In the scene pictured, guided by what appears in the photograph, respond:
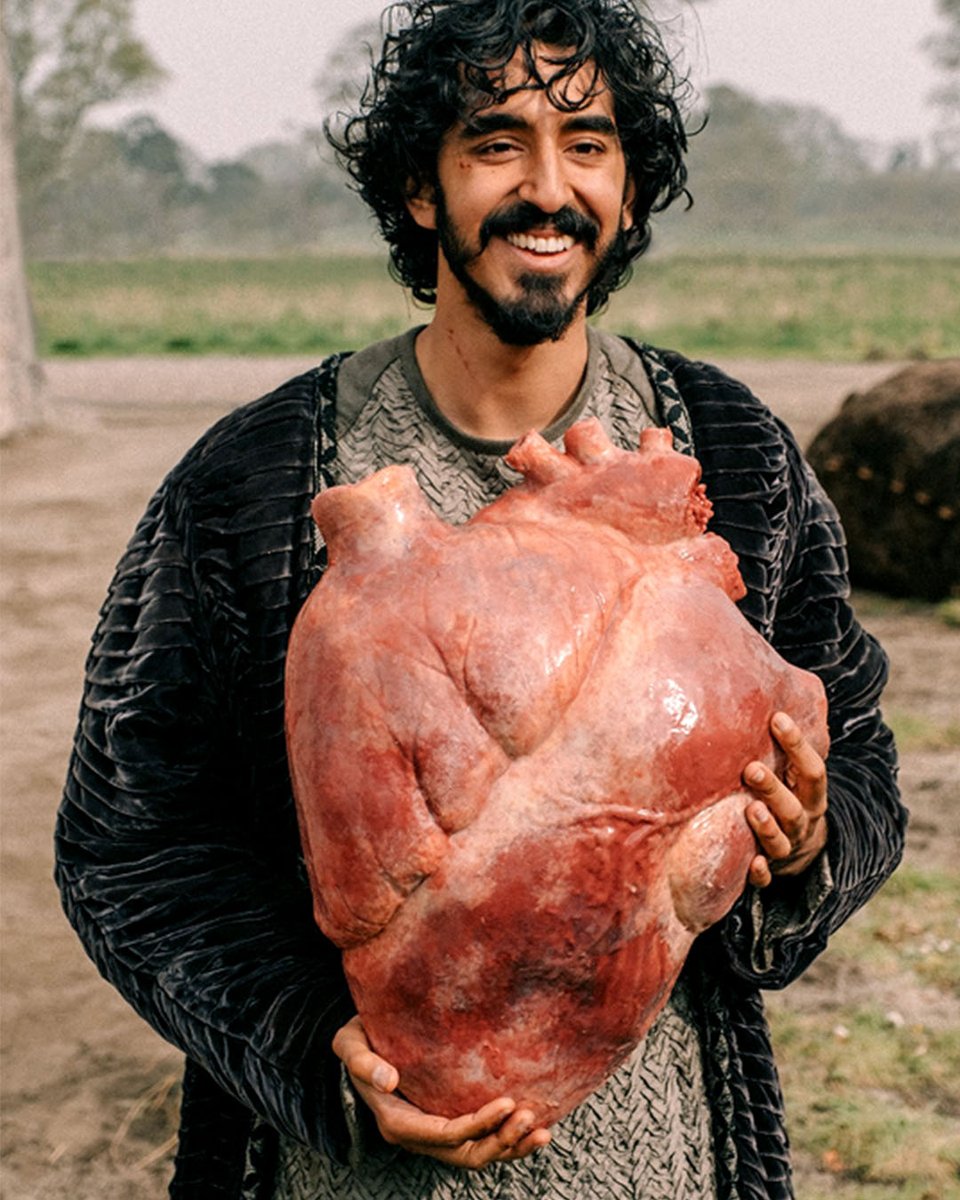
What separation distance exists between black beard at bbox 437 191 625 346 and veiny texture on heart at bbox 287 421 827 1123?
16.8 inches

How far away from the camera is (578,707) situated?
1.61 metres

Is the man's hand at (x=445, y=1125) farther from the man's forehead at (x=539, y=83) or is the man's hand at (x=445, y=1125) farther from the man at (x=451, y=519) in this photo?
the man's forehead at (x=539, y=83)

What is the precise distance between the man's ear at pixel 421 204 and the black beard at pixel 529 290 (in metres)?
0.25

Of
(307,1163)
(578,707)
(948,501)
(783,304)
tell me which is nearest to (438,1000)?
(578,707)

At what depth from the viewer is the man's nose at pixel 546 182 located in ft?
6.75

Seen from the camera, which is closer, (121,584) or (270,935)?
(270,935)

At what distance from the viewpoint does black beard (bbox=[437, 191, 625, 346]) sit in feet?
6.81

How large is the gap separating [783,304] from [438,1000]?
34.6 meters

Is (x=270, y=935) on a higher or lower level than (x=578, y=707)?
lower

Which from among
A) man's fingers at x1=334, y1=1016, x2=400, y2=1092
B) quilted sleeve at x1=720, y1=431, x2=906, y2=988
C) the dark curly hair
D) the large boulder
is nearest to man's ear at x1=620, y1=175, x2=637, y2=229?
the dark curly hair

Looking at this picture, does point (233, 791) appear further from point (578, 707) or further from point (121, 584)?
point (578, 707)

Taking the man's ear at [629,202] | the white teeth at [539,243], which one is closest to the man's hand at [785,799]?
the white teeth at [539,243]

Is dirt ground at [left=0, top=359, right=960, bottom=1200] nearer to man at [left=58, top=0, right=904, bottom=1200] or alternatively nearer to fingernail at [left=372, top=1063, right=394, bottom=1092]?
man at [left=58, top=0, right=904, bottom=1200]

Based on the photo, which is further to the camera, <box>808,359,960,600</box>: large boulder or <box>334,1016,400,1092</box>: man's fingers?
<box>808,359,960,600</box>: large boulder
